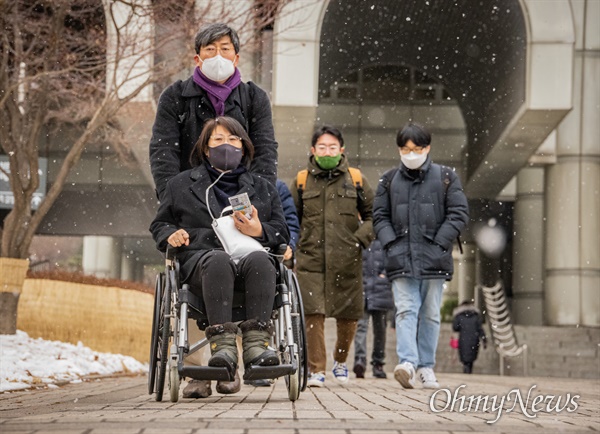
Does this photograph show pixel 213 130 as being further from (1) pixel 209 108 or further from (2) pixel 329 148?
(2) pixel 329 148

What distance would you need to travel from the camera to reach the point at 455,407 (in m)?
5.54

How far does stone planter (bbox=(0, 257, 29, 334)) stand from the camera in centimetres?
1255

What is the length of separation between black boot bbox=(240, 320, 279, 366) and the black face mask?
94 cm

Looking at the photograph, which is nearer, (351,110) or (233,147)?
(233,147)

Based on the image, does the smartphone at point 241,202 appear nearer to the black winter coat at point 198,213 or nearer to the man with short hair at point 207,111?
the black winter coat at point 198,213

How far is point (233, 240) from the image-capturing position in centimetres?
589

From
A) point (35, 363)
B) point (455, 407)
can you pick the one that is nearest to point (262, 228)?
point (455, 407)

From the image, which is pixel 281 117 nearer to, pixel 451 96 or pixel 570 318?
pixel 570 318

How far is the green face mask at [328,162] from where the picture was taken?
Answer: 8750 millimetres

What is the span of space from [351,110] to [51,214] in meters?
9.16

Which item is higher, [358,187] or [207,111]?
[207,111]

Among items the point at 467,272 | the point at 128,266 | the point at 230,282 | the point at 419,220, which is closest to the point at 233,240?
the point at 230,282

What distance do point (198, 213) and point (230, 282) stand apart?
1.84ft

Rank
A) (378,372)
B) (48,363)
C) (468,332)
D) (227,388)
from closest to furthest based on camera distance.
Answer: (227,388)
(48,363)
(378,372)
(468,332)
